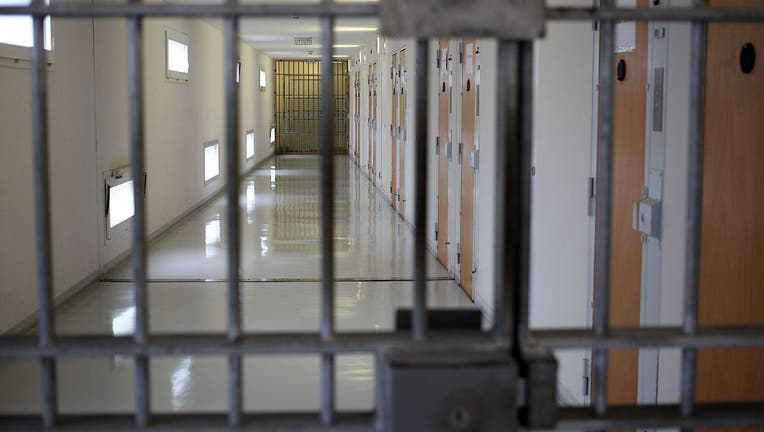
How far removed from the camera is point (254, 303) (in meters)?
6.29

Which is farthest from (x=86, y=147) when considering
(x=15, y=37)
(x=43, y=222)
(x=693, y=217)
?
(x=693, y=217)

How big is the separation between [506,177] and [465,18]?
0.26 m

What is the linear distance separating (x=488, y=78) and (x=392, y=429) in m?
4.64

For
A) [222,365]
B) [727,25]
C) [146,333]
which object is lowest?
[222,365]

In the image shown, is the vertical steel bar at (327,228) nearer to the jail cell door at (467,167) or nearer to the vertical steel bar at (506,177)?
the vertical steel bar at (506,177)

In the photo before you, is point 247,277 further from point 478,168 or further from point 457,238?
point 478,168

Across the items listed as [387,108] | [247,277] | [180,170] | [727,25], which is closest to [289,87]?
[387,108]

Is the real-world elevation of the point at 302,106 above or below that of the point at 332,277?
above

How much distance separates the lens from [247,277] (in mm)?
7285

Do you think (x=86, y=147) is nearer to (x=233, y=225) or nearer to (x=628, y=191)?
(x=628, y=191)

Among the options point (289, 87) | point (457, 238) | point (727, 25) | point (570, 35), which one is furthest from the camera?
point (289, 87)

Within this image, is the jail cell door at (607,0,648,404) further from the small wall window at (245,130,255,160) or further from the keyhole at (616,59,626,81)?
the small wall window at (245,130,255,160)

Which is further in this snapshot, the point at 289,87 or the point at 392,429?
the point at 289,87

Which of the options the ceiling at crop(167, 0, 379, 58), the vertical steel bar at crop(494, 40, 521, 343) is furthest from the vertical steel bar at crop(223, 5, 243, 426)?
the ceiling at crop(167, 0, 379, 58)
